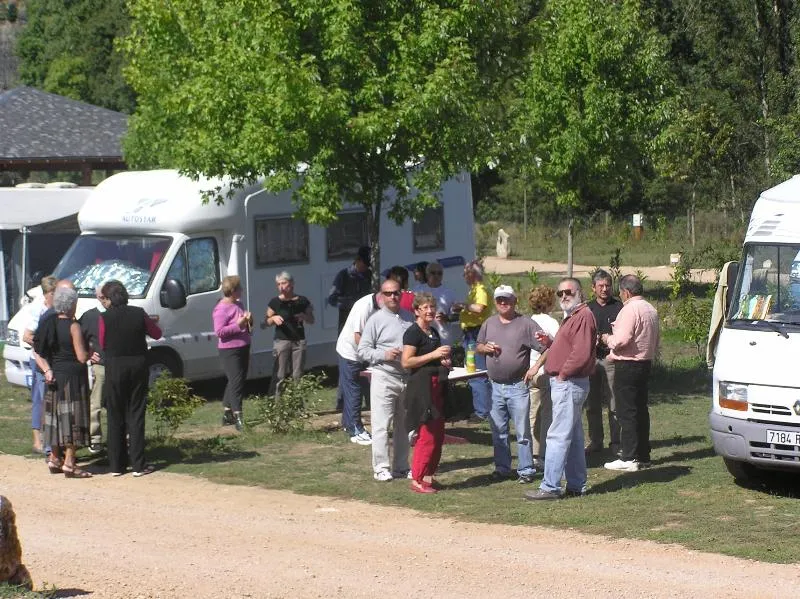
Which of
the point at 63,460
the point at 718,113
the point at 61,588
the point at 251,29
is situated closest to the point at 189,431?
the point at 63,460

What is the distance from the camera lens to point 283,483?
12.1 metres

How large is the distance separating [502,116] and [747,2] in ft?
65.8

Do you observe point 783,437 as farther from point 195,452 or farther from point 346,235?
point 346,235

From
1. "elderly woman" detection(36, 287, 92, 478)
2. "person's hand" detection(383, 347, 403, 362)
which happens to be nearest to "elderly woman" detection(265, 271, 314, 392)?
"elderly woman" detection(36, 287, 92, 478)

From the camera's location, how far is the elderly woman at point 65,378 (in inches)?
486

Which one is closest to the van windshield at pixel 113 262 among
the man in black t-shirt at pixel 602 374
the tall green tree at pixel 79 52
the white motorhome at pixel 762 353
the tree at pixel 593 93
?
the man in black t-shirt at pixel 602 374

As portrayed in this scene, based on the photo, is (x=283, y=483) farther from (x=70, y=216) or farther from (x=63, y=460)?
(x=70, y=216)

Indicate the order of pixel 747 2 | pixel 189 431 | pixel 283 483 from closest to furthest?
pixel 283 483
pixel 189 431
pixel 747 2

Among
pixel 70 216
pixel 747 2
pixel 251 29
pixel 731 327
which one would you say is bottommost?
pixel 731 327

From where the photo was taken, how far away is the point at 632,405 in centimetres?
1215

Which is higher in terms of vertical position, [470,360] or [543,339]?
[543,339]

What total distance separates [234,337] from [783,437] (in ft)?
21.0

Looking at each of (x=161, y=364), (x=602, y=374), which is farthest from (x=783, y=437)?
(x=161, y=364)

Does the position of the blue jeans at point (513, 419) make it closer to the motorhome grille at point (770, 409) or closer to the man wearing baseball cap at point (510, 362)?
the man wearing baseball cap at point (510, 362)
